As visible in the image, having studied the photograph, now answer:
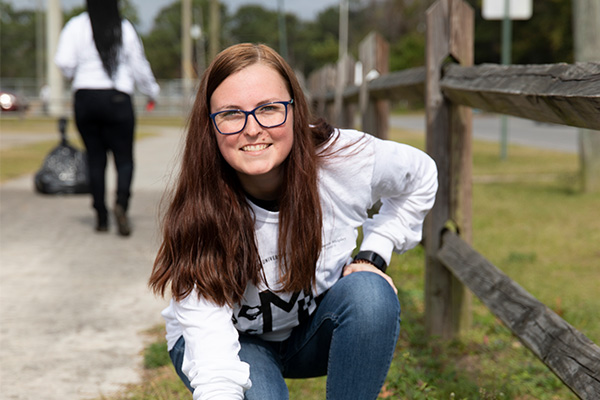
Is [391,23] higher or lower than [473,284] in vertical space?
higher

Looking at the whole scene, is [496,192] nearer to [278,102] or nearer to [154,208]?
[154,208]

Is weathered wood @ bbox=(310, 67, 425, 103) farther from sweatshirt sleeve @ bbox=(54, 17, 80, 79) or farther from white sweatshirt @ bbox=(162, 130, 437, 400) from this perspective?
sweatshirt sleeve @ bbox=(54, 17, 80, 79)

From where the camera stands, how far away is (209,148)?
2.18 meters

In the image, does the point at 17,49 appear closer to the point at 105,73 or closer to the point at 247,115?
the point at 105,73

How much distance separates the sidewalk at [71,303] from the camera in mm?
3166

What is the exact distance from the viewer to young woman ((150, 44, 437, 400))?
2123mm

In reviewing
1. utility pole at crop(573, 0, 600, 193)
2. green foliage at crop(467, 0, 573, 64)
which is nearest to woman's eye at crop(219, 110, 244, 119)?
utility pole at crop(573, 0, 600, 193)

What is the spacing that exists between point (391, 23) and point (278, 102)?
67.6 m

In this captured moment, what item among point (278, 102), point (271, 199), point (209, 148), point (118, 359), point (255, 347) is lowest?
point (118, 359)

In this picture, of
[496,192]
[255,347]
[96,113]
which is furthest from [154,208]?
[255,347]

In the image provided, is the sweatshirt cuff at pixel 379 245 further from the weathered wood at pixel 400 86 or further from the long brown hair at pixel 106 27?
the long brown hair at pixel 106 27

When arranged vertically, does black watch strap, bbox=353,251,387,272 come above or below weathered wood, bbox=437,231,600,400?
above

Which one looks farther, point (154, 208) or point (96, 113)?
point (154, 208)

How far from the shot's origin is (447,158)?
11.5 ft
